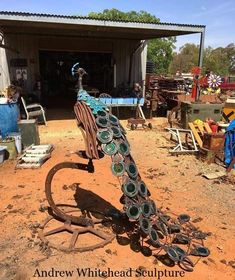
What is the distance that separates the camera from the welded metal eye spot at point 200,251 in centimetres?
416

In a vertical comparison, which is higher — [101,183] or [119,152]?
[119,152]

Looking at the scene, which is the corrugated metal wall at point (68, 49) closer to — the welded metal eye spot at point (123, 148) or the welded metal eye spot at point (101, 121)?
the welded metal eye spot at point (101, 121)

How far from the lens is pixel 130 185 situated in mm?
3930

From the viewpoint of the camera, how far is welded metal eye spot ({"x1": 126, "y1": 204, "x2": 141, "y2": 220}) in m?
3.84

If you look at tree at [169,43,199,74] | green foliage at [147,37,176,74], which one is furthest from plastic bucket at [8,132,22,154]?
tree at [169,43,199,74]

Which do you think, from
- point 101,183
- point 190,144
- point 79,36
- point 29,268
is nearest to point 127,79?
point 79,36

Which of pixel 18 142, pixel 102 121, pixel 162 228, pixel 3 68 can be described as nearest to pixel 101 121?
pixel 102 121

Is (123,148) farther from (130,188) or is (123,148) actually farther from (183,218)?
(183,218)

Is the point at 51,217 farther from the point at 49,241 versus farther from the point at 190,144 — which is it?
the point at 190,144

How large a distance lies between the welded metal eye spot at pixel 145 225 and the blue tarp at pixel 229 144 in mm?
4487

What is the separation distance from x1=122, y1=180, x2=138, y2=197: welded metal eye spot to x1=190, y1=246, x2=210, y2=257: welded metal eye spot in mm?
1169

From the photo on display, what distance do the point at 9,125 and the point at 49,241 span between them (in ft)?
17.2

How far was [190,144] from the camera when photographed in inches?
367

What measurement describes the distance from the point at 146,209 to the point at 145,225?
217 millimetres
